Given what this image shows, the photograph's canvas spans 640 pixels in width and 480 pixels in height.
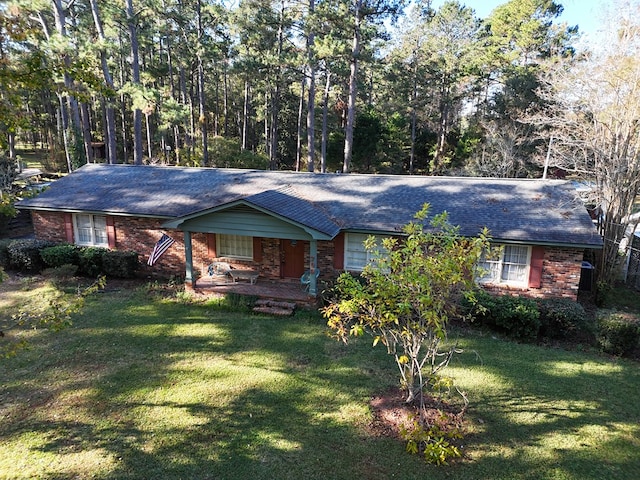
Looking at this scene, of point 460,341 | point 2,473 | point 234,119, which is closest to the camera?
point 2,473

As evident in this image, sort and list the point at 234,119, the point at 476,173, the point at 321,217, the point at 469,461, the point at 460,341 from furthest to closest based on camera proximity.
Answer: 1. the point at 234,119
2. the point at 476,173
3. the point at 321,217
4. the point at 460,341
5. the point at 469,461

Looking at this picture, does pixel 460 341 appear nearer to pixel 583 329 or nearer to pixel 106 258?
pixel 583 329

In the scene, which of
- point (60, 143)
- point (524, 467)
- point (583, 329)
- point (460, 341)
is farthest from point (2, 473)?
point (60, 143)

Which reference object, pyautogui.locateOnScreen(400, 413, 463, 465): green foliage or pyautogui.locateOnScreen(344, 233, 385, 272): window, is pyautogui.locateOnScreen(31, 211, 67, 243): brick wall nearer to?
pyautogui.locateOnScreen(344, 233, 385, 272): window

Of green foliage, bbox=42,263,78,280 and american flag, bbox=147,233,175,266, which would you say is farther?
green foliage, bbox=42,263,78,280

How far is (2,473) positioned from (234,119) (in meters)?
47.0

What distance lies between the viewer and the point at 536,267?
1223cm

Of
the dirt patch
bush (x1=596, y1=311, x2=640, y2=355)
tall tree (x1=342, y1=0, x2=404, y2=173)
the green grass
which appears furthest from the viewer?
tall tree (x1=342, y1=0, x2=404, y2=173)

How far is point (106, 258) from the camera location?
1434 centimetres

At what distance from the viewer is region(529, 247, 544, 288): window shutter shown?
478 inches

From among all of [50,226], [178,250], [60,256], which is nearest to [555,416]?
[178,250]

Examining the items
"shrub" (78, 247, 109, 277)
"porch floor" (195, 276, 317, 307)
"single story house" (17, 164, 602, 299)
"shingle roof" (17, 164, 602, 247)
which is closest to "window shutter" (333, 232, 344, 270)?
"single story house" (17, 164, 602, 299)

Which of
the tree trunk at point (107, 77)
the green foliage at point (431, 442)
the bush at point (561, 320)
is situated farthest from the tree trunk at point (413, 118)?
the green foliage at point (431, 442)

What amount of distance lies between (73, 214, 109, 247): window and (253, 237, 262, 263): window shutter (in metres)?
5.75
